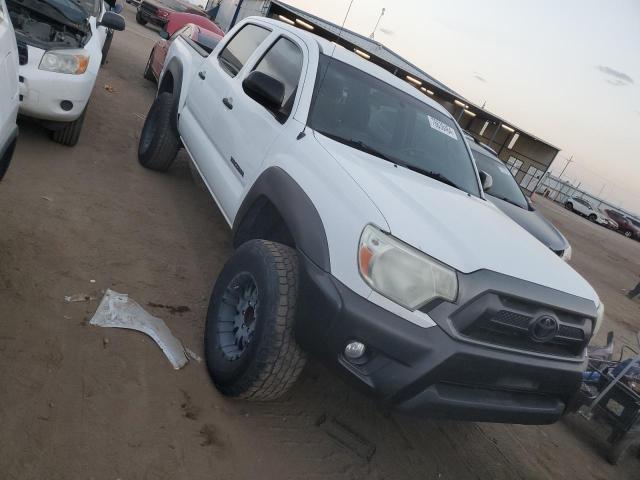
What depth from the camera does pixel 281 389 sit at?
247 centimetres

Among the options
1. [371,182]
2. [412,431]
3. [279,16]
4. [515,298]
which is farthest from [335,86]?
[279,16]

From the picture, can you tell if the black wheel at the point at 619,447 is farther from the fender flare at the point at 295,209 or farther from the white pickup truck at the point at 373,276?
the fender flare at the point at 295,209

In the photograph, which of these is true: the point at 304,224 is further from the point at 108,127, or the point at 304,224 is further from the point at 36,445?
the point at 108,127

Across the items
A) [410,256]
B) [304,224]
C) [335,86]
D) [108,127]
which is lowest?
[108,127]

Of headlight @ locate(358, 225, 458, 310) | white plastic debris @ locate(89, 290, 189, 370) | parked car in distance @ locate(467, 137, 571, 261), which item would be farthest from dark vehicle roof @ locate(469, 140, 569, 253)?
white plastic debris @ locate(89, 290, 189, 370)

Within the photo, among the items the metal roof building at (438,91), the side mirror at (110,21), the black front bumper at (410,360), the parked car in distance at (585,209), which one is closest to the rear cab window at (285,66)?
the black front bumper at (410,360)

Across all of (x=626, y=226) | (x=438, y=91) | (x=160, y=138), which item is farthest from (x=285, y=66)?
(x=626, y=226)

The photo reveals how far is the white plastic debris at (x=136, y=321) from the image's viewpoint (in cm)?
278

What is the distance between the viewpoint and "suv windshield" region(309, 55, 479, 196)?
122 inches

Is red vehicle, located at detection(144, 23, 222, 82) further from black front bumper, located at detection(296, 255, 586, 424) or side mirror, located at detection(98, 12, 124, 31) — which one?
black front bumper, located at detection(296, 255, 586, 424)

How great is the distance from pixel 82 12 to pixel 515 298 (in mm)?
4786

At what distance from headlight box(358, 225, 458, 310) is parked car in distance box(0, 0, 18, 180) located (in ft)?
6.07

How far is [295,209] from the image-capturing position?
2500mm

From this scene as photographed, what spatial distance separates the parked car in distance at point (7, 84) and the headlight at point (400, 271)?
185 centimetres
